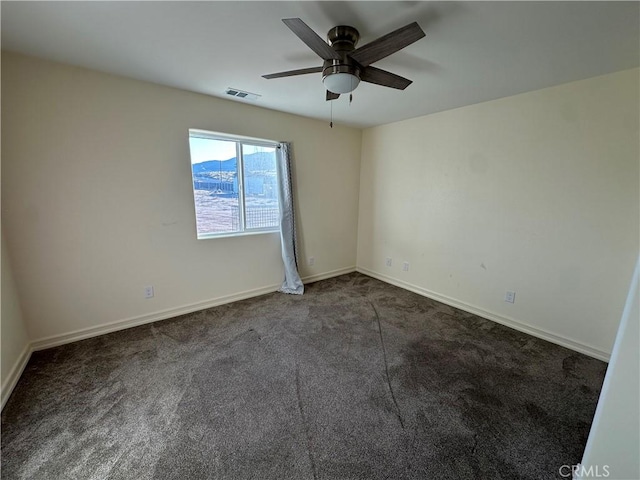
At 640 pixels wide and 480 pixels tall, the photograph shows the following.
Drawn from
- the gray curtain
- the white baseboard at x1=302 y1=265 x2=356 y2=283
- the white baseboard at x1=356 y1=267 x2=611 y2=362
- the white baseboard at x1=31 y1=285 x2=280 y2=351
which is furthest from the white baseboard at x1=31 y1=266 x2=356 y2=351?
the white baseboard at x1=356 y1=267 x2=611 y2=362

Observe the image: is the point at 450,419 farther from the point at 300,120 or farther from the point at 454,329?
the point at 300,120

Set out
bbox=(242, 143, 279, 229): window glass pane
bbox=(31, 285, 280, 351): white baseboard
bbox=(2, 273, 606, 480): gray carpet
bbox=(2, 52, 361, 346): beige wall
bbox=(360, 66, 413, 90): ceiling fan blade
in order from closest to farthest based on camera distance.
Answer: bbox=(2, 273, 606, 480): gray carpet < bbox=(360, 66, 413, 90): ceiling fan blade < bbox=(2, 52, 361, 346): beige wall < bbox=(31, 285, 280, 351): white baseboard < bbox=(242, 143, 279, 229): window glass pane

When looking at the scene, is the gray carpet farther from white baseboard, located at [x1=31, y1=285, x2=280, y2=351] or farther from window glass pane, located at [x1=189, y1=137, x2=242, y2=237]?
window glass pane, located at [x1=189, y1=137, x2=242, y2=237]

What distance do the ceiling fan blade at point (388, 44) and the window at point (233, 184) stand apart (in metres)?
1.92

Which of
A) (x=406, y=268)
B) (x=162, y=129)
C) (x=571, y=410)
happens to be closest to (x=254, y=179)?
(x=162, y=129)

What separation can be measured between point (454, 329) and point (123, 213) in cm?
336

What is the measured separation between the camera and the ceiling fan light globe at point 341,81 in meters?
1.57

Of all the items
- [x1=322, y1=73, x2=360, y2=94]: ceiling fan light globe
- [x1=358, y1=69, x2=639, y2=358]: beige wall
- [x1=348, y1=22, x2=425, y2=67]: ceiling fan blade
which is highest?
[x1=348, y1=22, x2=425, y2=67]: ceiling fan blade

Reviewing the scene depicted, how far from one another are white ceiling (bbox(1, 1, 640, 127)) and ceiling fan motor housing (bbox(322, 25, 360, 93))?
2.1 inches

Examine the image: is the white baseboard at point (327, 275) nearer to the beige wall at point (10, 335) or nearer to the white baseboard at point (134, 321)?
the white baseboard at point (134, 321)

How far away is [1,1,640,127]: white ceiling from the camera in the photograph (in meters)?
1.39

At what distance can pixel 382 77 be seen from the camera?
173cm

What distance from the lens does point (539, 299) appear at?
254cm

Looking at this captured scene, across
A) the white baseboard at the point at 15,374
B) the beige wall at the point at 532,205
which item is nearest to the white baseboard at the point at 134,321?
the white baseboard at the point at 15,374
